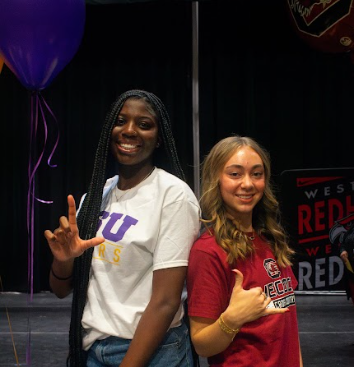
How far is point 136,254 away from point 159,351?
21 cm

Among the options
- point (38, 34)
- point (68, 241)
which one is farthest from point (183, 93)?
point (68, 241)

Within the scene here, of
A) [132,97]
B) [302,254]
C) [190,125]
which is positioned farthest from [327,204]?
[132,97]

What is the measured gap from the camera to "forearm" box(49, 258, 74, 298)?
144 cm

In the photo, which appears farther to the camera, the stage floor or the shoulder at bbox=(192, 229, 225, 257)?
the stage floor

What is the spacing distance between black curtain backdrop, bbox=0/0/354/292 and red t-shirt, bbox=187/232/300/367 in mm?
4483

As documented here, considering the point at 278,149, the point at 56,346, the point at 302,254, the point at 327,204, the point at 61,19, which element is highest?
the point at 61,19

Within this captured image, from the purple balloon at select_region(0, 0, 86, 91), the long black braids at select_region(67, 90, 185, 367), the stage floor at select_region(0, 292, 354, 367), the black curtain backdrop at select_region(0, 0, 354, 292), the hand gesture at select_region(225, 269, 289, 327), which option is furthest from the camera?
the black curtain backdrop at select_region(0, 0, 354, 292)

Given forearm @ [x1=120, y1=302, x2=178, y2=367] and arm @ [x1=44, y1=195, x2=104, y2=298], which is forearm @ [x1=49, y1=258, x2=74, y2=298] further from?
forearm @ [x1=120, y1=302, x2=178, y2=367]

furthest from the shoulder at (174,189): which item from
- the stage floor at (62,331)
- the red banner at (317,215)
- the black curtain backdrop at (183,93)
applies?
the black curtain backdrop at (183,93)

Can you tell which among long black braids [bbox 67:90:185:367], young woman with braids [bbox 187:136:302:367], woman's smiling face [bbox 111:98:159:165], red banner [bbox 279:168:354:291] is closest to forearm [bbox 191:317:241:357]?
young woman with braids [bbox 187:136:302:367]

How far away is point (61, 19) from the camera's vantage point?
2.44 m

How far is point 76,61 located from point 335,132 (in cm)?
240

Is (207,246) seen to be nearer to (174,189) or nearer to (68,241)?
(174,189)

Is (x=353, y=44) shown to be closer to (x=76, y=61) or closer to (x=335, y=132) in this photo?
(x=335, y=132)
